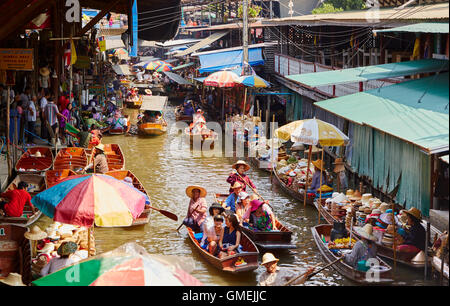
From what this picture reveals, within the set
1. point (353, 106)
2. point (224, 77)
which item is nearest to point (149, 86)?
point (224, 77)

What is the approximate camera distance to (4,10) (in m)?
14.0

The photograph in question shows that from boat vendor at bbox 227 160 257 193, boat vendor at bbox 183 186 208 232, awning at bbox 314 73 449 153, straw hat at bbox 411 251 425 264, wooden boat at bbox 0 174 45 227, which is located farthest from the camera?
boat vendor at bbox 227 160 257 193

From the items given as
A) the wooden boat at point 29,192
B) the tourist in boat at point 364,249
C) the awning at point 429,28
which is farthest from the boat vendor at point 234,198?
the awning at point 429,28

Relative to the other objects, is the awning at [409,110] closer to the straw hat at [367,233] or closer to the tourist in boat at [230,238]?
the straw hat at [367,233]

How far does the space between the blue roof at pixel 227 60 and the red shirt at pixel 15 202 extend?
1831 centimetres

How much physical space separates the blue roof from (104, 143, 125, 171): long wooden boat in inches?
465

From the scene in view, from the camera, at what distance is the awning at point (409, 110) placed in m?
8.22

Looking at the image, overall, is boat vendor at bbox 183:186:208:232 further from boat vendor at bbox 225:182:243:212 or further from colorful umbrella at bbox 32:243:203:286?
colorful umbrella at bbox 32:243:203:286

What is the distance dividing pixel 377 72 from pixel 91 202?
6405mm

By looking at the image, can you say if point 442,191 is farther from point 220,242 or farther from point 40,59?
point 40,59

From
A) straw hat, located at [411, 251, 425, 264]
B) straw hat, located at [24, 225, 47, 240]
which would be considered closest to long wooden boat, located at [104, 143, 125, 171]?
straw hat, located at [24, 225, 47, 240]

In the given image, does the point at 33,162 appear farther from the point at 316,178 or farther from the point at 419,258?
the point at 419,258

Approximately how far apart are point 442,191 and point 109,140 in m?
16.4

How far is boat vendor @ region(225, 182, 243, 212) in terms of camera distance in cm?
1238
